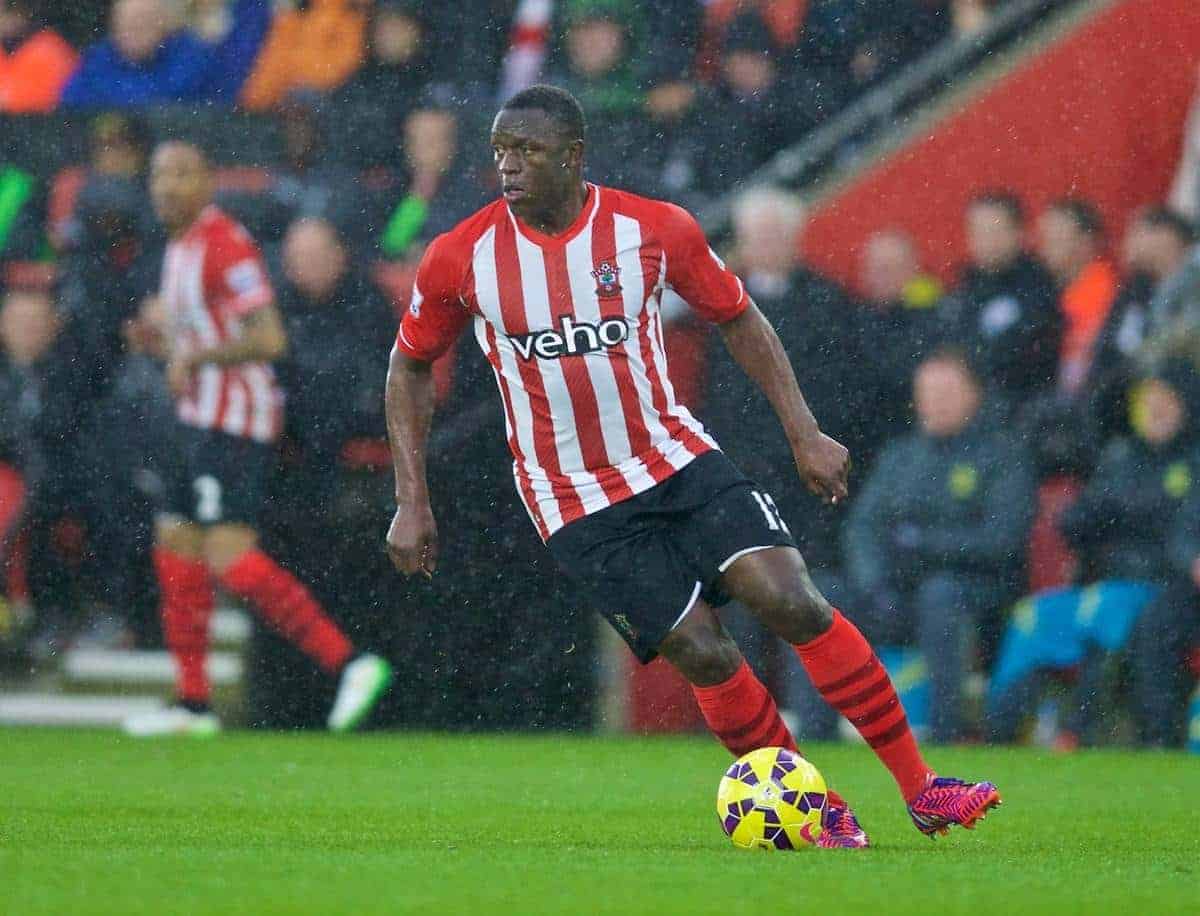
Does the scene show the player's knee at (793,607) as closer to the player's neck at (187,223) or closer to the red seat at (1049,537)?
the red seat at (1049,537)

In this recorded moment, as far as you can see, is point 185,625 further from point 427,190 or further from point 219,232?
point 427,190

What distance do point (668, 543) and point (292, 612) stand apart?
167 inches

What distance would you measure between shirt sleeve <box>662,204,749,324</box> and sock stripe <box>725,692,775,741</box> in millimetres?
1001

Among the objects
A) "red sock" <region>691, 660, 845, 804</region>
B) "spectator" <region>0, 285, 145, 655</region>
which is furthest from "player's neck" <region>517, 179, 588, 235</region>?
"spectator" <region>0, 285, 145, 655</region>

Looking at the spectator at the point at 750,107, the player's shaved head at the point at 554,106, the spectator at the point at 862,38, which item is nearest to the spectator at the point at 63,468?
the spectator at the point at 750,107

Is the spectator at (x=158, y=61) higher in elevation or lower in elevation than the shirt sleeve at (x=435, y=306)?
higher

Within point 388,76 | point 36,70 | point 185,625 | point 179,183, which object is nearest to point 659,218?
point 179,183


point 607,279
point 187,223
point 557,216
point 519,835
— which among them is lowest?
point 519,835

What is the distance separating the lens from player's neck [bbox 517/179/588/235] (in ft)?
19.8

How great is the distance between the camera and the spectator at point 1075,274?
32.3 feet

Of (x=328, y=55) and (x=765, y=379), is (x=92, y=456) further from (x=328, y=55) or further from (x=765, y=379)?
(x=765, y=379)

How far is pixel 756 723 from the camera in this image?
599 centimetres

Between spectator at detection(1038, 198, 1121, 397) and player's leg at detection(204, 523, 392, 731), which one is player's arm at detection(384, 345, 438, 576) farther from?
spectator at detection(1038, 198, 1121, 397)

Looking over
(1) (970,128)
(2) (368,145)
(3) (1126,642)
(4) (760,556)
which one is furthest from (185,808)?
(1) (970,128)
